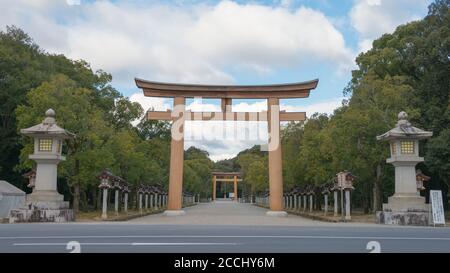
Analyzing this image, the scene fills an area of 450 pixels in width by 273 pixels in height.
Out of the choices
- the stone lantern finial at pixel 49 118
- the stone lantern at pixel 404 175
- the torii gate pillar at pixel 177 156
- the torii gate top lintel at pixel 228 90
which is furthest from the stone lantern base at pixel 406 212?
the stone lantern finial at pixel 49 118

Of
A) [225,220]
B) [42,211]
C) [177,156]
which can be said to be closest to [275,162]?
[177,156]

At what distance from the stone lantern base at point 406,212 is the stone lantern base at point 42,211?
13.3m

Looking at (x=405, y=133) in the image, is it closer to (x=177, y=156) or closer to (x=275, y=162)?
(x=275, y=162)

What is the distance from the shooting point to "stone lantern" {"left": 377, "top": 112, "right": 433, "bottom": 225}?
19797 mm

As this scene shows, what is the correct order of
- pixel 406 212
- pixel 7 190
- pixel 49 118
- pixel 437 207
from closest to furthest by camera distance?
1. pixel 437 207
2. pixel 406 212
3. pixel 49 118
4. pixel 7 190

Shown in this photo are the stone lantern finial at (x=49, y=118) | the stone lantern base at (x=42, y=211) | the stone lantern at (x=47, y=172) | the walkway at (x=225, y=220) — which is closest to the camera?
the walkway at (x=225, y=220)

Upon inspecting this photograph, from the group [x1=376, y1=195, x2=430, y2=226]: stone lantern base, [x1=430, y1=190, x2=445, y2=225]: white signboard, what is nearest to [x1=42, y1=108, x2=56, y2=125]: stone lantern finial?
[x1=376, y1=195, x2=430, y2=226]: stone lantern base

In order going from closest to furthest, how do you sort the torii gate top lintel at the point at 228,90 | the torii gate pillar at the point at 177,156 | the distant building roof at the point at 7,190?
the distant building roof at the point at 7,190
the torii gate pillar at the point at 177,156
the torii gate top lintel at the point at 228,90

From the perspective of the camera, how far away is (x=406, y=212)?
19.5 m

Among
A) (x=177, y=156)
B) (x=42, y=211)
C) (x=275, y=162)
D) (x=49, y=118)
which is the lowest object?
(x=42, y=211)

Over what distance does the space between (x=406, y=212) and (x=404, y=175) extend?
1846 mm

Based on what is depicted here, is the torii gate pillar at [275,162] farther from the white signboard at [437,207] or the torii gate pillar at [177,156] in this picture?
the white signboard at [437,207]

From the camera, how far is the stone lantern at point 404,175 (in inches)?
779
